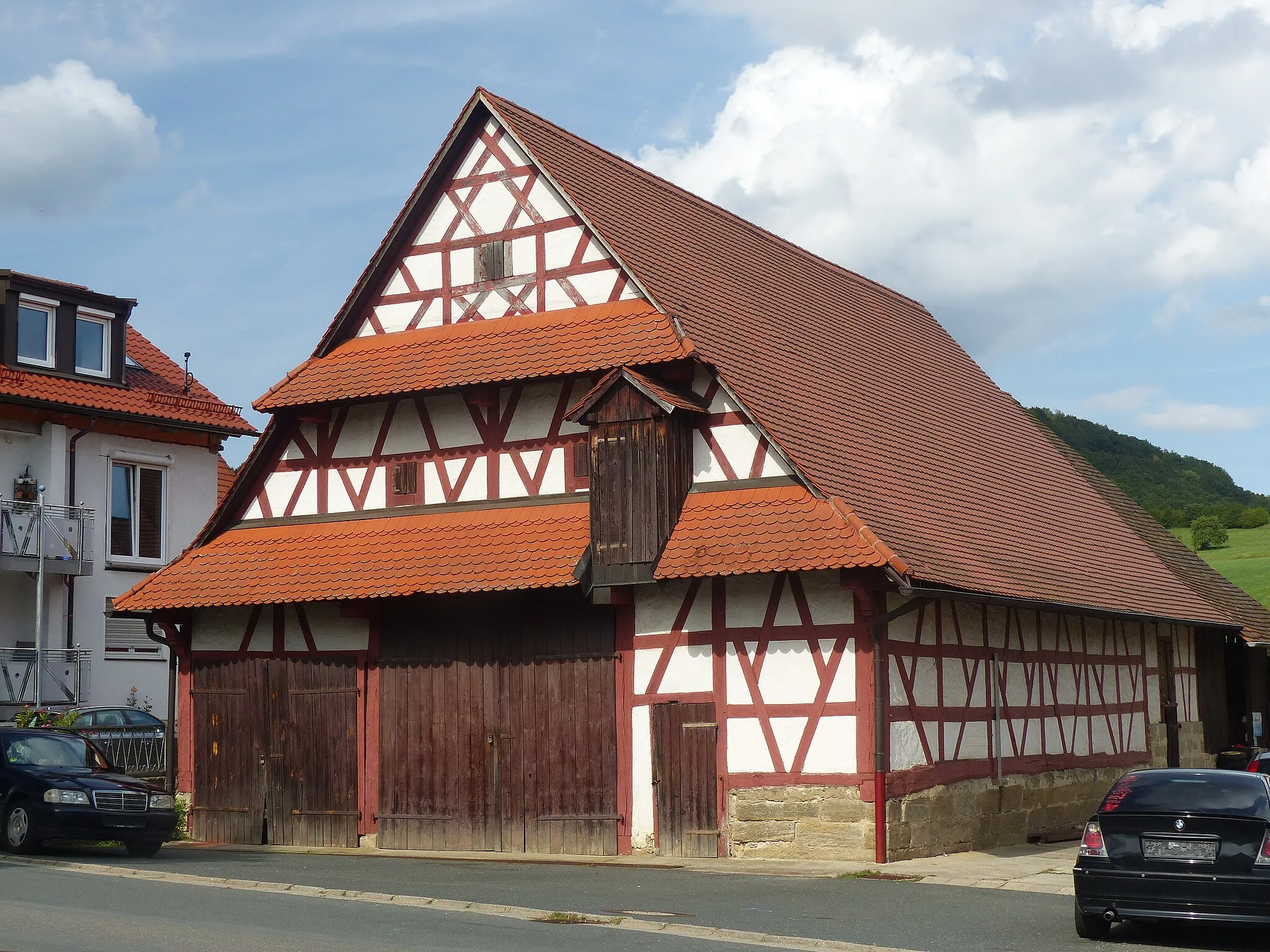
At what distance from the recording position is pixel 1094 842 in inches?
496

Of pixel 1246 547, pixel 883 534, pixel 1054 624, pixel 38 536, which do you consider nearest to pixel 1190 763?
pixel 1054 624

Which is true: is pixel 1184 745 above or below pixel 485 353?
below

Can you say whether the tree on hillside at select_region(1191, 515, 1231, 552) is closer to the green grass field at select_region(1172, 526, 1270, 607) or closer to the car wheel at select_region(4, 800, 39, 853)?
the green grass field at select_region(1172, 526, 1270, 607)

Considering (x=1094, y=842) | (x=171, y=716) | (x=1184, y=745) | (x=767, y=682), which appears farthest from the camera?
(x=1184, y=745)

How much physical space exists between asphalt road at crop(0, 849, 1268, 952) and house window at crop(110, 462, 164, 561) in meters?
17.1

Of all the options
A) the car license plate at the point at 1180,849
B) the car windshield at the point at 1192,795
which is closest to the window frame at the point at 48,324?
the car windshield at the point at 1192,795

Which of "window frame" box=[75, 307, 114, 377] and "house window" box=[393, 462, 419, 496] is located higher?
"window frame" box=[75, 307, 114, 377]

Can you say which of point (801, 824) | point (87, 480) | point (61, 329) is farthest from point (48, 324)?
point (801, 824)

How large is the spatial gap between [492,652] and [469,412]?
11.0ft

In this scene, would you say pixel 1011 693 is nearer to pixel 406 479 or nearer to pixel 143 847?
pixel 406 479

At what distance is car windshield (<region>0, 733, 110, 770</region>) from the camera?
19281mm

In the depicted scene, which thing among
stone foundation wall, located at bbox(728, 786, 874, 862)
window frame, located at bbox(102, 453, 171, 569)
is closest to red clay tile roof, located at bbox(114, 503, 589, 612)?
stone foundation wall, located at bbox(728, 786, 874, 862)

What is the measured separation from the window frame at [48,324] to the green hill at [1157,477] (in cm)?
5050

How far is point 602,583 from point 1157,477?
66.7 metres
